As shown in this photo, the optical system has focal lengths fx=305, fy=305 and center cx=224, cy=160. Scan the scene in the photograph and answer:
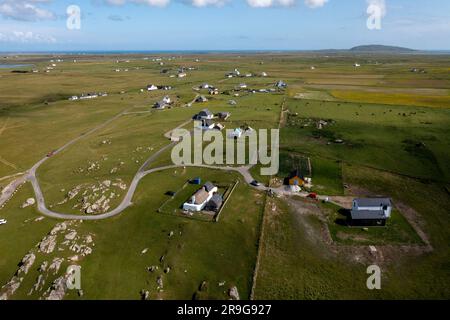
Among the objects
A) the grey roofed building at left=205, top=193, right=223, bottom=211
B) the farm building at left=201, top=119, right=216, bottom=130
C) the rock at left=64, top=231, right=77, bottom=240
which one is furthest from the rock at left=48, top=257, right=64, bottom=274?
the farm building at left=201, top=119, right=216, bottom=130

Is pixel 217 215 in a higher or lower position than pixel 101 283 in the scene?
higher

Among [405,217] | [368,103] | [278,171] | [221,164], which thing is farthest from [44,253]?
[368,103]

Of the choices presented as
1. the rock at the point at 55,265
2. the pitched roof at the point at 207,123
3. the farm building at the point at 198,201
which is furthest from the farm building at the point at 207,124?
the rock at the point at 55,265

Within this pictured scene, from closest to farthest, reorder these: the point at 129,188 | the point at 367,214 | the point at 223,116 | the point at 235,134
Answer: the point at 367,214 → the point at 129,188 → the point at 235,134 → the point at 223,116

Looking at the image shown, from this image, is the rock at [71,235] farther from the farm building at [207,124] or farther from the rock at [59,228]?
the farm building at [207,124]

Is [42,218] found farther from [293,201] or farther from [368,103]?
[368,103]
